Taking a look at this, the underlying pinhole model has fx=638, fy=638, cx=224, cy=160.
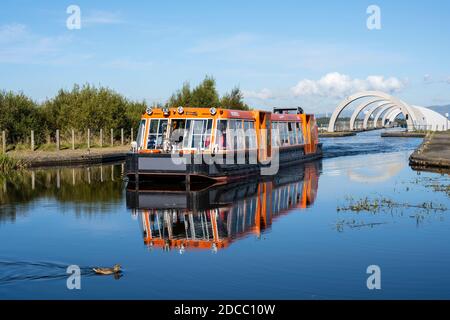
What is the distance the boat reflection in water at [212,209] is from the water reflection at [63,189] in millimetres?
1096

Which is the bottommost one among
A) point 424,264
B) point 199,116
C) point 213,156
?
point 424,264

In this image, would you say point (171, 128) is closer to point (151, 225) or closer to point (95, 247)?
point (151, 225)

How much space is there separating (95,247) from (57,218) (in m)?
4.68

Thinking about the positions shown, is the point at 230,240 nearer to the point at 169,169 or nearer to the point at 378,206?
the point at 378,206

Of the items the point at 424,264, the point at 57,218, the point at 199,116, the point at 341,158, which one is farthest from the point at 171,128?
the point at 341,158

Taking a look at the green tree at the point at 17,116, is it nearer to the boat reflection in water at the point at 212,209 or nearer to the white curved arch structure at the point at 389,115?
the boat reflection in water at the point at 212,209

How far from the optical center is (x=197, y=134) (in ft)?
87.1

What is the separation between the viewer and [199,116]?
26.6 m

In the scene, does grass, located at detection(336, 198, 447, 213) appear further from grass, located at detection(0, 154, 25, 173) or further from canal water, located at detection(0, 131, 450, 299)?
grass, located at detection(0, 154, 25, 173)

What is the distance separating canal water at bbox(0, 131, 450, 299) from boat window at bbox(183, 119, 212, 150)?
2.08m

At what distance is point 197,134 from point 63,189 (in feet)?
19.2

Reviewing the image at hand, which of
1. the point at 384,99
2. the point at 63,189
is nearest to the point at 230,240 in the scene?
the point at 63,189

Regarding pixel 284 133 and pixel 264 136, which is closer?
pixel 264 136

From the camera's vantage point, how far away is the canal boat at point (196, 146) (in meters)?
25.1
